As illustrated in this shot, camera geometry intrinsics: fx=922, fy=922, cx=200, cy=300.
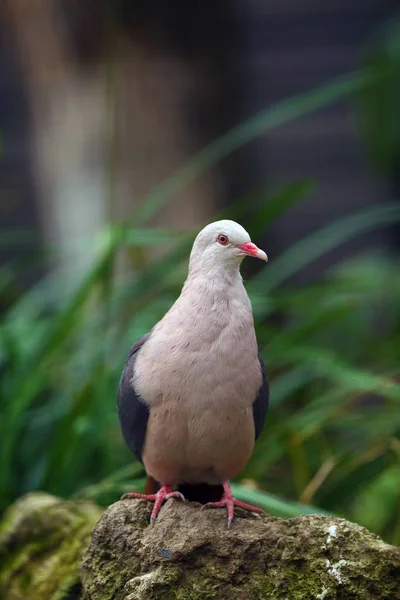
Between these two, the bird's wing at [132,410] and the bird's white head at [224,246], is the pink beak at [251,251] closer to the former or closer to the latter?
the bird's white head at [224,246]

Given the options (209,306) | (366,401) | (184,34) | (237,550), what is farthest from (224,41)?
(237,550)

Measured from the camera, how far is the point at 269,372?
14.4 feet

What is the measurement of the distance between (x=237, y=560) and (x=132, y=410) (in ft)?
1.86

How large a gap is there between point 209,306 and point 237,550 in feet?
2.11

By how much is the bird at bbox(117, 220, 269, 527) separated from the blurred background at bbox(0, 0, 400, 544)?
43 centimetres

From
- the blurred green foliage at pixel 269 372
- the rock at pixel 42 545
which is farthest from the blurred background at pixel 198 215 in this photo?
the rock at pixel 42 545

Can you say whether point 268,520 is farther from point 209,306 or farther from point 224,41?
point 224,41

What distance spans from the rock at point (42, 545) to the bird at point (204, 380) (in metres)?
0.36

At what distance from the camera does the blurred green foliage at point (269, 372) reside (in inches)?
140

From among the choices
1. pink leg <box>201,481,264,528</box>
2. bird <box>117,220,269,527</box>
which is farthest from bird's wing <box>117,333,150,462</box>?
pink leg <box>201,481,264,528</box>

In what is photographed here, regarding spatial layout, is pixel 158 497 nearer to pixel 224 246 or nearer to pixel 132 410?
pixel 132 410

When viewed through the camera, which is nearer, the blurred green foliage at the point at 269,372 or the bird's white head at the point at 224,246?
the bird's white head at the point at 224,246

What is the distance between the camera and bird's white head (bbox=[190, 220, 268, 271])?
8.27 ft

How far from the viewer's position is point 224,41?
20.3ft
